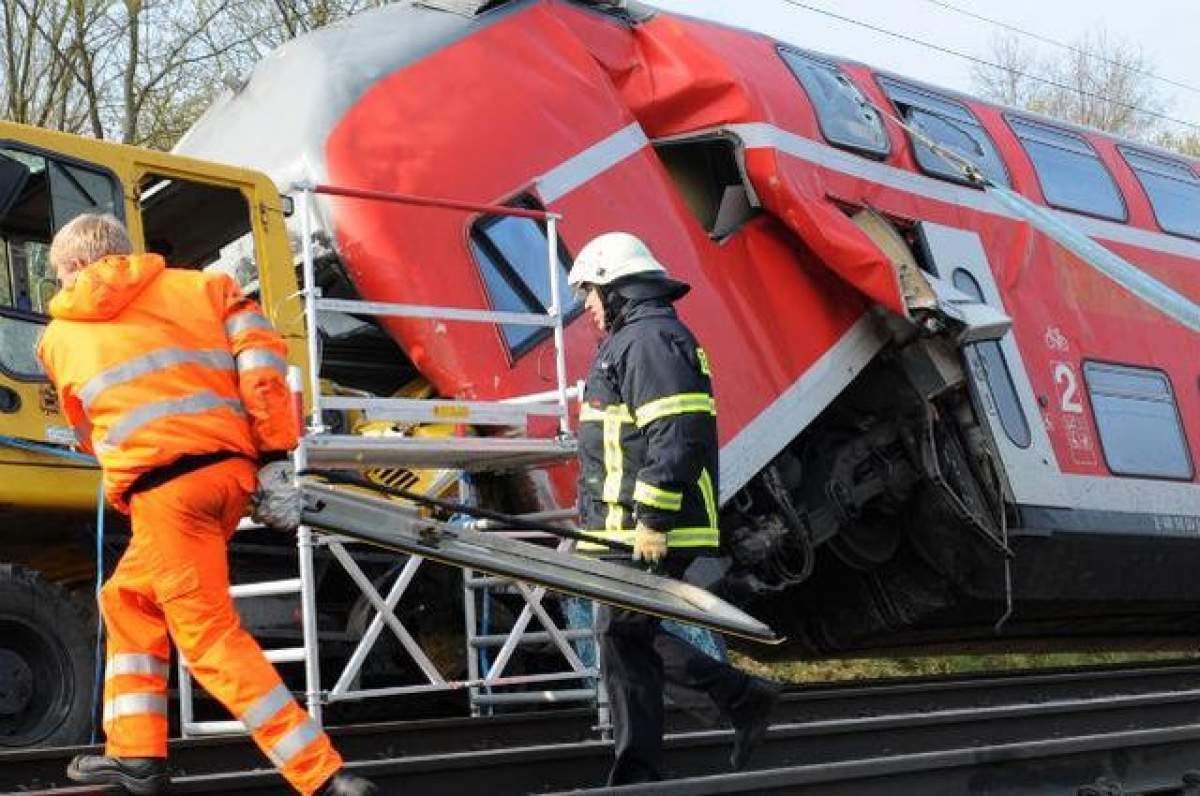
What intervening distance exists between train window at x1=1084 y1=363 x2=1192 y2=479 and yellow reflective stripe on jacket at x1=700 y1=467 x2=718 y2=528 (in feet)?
16.4

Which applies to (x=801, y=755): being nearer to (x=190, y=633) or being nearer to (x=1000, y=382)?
(x=190, y=633)

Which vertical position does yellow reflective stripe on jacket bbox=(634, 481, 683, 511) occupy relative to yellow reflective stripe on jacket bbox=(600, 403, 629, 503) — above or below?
below

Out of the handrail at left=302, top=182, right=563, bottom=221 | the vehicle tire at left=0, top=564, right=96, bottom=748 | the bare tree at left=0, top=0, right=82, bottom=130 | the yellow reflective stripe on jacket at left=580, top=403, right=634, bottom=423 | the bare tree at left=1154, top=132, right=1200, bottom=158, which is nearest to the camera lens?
the yellow reflective stripe on jacket at left=580, top=403, right=634, bottom=423

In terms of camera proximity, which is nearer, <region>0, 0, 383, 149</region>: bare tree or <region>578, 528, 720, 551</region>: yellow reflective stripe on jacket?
<region>578, 528, 720, 551</region>: yellow reflective stripe on jacket

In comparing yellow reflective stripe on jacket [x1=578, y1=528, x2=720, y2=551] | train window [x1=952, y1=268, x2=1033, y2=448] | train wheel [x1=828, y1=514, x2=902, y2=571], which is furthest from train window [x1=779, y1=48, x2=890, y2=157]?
yellow reflective stripe on jacket [x1=578, y1=528, x2=720, y2=551]

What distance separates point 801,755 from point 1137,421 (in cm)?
484

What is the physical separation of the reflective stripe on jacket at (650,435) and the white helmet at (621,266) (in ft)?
0.29

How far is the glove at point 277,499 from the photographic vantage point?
468 cm

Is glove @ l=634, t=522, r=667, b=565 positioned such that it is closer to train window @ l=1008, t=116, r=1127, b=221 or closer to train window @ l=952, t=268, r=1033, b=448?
train window @ l=952, t=268, r=1033, b=448

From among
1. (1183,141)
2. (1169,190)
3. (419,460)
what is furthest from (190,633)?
(1183,141)

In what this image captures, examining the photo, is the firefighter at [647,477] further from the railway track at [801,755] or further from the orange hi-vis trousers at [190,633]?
the orange hi-vis trousers at [190,633]

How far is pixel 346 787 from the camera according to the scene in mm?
4414

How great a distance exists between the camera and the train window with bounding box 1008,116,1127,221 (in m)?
10.6

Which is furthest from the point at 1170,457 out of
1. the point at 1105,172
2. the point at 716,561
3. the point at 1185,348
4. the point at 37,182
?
the point at 37,182
